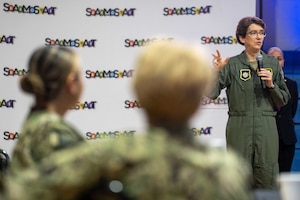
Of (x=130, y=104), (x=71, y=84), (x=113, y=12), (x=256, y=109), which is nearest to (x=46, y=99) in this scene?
(x=71, y=84)

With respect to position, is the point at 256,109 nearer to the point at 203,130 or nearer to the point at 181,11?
the point at 203,130

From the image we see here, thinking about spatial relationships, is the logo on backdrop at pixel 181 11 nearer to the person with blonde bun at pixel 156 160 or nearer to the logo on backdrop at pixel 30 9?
the logo on backdrop at pixel 30 9

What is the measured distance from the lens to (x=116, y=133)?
6.05m

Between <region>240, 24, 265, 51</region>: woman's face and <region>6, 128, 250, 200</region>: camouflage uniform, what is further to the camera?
<region>240, 24, 265, 51</region>: woman's face

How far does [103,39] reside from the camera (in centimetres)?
628

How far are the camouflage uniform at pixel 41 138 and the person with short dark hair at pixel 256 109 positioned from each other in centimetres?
273

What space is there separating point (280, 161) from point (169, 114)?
14.0 feet

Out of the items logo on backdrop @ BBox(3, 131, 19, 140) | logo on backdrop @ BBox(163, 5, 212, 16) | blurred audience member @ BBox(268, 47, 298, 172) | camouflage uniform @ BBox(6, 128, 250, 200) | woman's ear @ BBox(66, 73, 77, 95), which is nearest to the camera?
camouflage uniform @ BBox(6, 128, 250, 200)

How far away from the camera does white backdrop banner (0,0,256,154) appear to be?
20.3 feet

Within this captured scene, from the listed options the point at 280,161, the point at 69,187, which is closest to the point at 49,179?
the point at 69,187

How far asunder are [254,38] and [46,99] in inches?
113

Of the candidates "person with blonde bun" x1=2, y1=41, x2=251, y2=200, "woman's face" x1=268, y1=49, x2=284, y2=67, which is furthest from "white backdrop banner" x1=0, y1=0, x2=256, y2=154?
"person with blonde bun" x1=2, y1=41, x2=251, y2=200

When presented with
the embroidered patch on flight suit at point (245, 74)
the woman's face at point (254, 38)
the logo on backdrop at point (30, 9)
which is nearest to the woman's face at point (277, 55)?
the woman's face at point (254, 38)

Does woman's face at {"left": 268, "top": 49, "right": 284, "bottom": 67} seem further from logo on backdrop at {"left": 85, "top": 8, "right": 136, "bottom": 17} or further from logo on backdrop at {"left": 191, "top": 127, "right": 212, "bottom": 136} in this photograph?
logo on backdrop at {"left": 85, "top": 8, "right": 136, "bottom": 17}
